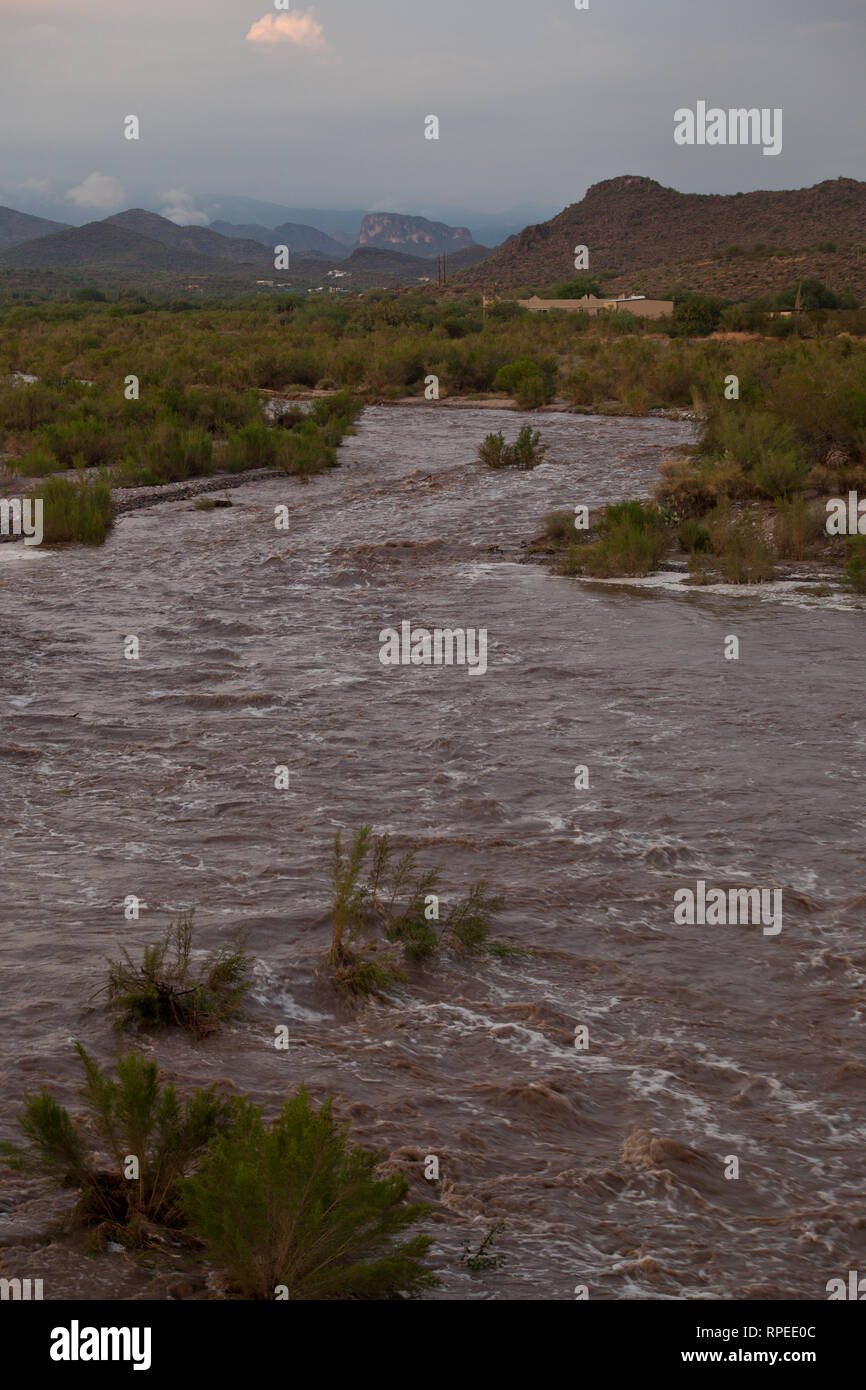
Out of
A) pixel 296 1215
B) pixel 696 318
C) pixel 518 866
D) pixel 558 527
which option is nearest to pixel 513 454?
pixel 558 527

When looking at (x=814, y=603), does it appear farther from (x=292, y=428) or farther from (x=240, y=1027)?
(x=292, y=428)

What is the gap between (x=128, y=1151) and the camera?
381cm

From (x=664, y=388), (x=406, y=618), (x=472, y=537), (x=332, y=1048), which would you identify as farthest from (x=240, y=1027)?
(x=664, y=388)

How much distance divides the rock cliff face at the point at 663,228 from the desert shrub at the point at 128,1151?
72643 millimetres

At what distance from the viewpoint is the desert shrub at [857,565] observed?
13.1m

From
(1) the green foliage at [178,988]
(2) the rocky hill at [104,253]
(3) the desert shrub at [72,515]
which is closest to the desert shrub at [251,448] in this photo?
(3) the desert shrub at [72,515]

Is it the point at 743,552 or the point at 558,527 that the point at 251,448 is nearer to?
the point at 558,527

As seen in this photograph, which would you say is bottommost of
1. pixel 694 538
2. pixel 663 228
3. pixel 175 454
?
pixel 694 538

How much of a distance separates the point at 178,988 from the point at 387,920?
4.07ft

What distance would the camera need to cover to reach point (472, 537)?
16312mm

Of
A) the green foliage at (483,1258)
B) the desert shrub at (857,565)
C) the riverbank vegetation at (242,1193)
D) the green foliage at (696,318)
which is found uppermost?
the green foliage at (696,318)

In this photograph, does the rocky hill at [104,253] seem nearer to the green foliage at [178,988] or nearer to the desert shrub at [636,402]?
the desert shrub at [636,402]

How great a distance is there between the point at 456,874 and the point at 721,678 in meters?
4.41

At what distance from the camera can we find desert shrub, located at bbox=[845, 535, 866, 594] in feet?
42.9
